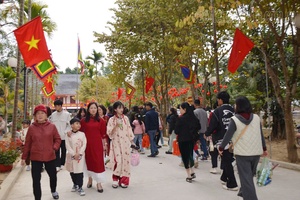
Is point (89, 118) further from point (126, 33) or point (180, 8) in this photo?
point (126, 33)

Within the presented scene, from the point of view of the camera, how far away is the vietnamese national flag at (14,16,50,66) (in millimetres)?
8141

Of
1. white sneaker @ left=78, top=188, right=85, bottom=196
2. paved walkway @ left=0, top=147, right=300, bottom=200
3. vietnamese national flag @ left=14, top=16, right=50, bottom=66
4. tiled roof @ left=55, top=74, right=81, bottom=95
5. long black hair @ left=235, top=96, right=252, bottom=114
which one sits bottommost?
paved walkway @ left=0, top=147, right=300, bottom=200

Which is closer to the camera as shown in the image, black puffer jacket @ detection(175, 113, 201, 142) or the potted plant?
black puffer jacket @ detection(175, 113, 201, 142)

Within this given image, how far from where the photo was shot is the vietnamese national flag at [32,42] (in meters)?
8.14

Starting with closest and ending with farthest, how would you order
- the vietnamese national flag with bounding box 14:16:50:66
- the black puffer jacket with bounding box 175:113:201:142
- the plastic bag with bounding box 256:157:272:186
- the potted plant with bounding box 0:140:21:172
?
the plastic bag with bounding box 256:157:272:186 < the black puffer jacket with bounding box 175:113:201:142 < the vietnamese national flag with bounding box 14:16:50:66 < the potted plant with bounding box 0:140:21:172

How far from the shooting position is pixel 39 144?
226 inches

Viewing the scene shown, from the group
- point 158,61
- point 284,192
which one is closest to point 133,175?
point 284,192

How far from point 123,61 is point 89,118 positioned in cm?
1570

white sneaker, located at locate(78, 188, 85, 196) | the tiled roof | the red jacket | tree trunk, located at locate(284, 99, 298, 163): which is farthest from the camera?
the tiled roof

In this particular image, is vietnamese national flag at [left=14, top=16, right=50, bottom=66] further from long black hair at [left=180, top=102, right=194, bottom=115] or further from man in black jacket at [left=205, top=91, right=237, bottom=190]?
man in black jacket at [left=205, top=91, right=237, bottom=190]

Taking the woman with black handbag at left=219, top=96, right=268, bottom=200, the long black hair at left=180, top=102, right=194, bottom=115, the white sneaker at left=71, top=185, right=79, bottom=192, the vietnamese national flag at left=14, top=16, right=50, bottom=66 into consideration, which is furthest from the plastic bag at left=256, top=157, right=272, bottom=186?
the vietnamese national flag at left=14, top=16, right=50, bottom=66

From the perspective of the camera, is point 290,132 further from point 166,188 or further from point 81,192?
point 81,192

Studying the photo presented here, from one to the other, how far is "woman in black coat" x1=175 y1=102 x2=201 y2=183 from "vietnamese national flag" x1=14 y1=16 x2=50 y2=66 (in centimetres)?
366

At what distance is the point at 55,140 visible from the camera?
5961mm
